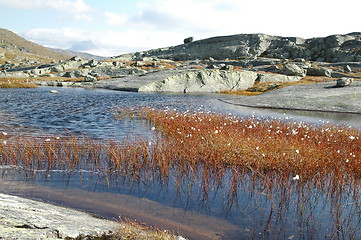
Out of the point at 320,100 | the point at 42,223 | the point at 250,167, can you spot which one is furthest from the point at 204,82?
the point at 42,223

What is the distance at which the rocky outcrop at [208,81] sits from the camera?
2281 inches

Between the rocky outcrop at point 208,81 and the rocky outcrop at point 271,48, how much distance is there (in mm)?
43189

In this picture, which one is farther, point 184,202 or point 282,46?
point 282,46

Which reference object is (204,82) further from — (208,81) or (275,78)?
(275,78)

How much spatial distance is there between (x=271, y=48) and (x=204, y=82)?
70.7m

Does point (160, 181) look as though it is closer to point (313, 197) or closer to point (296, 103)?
point (313, 197)

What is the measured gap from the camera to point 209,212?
24.3 ft

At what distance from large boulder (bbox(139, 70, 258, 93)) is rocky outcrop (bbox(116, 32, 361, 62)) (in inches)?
1926

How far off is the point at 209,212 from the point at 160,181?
2.53 meters

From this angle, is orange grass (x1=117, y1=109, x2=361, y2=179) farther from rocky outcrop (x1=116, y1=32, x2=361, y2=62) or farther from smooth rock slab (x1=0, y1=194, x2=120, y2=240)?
rocky outcrop (x1=116, y1=32, x2=361, y2=62)

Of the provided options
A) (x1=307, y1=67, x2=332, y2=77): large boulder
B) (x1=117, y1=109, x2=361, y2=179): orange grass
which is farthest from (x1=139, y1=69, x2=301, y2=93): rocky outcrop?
(x1=117, y1=109, x2=361, y2=179): orange grass

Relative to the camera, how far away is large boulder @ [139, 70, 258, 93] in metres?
57.8

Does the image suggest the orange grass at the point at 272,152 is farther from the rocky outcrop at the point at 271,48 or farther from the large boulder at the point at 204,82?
the rocky outcrop at the point at 271,48

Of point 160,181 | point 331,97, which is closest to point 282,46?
point 331,97
